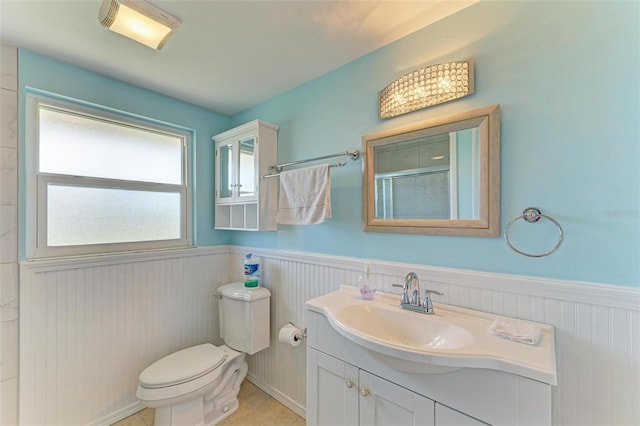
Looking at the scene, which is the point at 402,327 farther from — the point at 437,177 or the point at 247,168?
the point at 247,168

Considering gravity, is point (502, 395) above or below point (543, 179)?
below

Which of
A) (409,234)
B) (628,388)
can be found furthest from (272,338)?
(628,388)

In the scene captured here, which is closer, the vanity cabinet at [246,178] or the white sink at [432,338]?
the white sink at [432,338]

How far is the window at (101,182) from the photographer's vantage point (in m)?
1.53

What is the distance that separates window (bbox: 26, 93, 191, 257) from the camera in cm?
153

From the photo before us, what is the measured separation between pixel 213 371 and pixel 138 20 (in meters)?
1.94

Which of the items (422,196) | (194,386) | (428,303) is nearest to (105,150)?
(194,386)

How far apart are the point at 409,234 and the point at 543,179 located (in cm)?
56

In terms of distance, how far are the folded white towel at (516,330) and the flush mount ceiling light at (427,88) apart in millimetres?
943

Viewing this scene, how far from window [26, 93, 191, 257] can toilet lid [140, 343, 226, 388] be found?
0.80 metres

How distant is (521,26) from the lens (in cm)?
103

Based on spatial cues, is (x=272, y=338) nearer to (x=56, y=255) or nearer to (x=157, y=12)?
(x=56, y=255)

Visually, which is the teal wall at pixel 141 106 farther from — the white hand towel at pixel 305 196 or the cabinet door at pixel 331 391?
the cabinet door at pixel 331 391

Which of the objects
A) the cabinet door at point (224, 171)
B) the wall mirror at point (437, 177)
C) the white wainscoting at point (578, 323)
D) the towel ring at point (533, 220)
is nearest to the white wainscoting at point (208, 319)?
the white wainscoting at point (578, 323)
